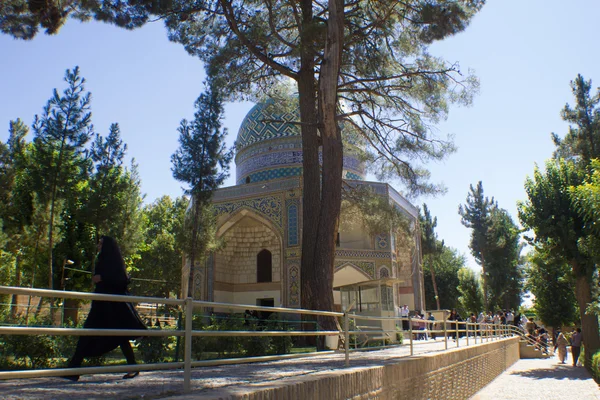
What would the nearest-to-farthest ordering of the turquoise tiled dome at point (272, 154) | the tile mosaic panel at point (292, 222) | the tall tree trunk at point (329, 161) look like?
the tall tree trunk at point (329, 161) → the tile mosaic panel at point (292, 222) → the turquoise tiled dome at point (272, 154)

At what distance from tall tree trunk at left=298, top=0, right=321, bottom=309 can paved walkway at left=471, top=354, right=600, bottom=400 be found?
3598 millimetres

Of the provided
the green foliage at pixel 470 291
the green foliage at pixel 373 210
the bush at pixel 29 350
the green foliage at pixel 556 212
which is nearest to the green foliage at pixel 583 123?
the green foliage at pixel 556 212

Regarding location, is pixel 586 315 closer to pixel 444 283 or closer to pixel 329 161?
pixel 329 161

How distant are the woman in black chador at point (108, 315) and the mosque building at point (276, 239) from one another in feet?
37.9

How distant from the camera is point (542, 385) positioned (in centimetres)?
1143

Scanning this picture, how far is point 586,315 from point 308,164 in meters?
8.68

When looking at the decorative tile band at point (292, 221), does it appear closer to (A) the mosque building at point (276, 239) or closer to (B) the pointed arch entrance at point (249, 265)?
(A) the mosque building at point (276, 239)

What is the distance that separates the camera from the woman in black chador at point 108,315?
3555 mm

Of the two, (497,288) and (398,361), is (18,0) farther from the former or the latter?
(497,288)

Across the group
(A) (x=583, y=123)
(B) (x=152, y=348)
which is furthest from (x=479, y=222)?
(B) (x=152, y=348)

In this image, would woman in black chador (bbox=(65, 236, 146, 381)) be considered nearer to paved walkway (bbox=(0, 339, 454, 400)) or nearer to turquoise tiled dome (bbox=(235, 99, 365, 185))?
paved walkway (bbox=(0, 339, 454, 400))

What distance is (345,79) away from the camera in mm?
10484

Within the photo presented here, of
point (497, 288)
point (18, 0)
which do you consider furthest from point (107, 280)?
point (497, 288)

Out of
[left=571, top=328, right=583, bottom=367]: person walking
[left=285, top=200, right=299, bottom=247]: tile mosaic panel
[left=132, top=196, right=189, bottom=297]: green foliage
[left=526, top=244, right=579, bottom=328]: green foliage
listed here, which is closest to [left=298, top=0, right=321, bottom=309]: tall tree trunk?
[left=285, top=200, right=299, bottom=247]: tile mosaic panel
